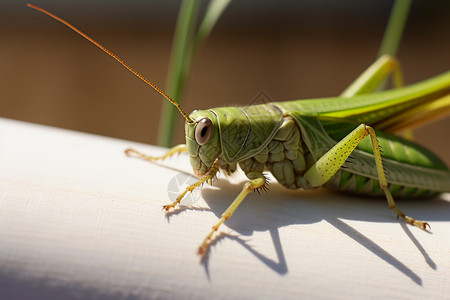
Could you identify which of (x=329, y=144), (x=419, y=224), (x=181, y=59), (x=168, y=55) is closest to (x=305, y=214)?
(x=419, y=224)

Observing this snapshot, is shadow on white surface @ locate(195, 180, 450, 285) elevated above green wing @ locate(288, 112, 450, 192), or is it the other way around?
green wing @ locate(288, 112, 450, 192)

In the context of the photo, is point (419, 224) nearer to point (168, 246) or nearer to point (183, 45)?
point (168, 246)

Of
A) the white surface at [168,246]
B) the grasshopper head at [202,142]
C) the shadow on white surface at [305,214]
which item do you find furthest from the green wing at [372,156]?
the white surface at [168,246]

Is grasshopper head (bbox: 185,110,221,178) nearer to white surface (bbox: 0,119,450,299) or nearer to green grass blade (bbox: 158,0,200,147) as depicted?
white surface (bbox: 0,119,450,299)

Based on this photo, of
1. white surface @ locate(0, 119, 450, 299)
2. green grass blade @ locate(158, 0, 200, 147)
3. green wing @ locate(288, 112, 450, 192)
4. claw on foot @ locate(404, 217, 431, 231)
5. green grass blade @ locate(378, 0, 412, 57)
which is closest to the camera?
white surface @ locate(0, 119, 450, 299)

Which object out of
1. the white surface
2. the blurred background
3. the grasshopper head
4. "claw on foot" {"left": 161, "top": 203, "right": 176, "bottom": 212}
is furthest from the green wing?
the blurred background

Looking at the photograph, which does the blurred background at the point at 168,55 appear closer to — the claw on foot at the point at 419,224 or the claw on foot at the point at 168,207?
the claw on foot at the point at 419,224
